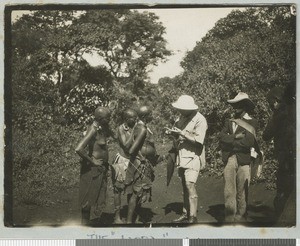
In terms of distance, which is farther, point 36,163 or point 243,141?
point 36,163

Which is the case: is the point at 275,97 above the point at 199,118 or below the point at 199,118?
above

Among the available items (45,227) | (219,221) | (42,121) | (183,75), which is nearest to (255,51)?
(183,75)

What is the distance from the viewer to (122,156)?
588 cm

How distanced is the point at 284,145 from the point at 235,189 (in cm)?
77

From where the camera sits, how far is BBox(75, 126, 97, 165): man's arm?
18.9 feet

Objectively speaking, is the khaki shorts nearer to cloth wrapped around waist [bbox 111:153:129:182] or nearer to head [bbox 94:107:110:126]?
cloth wrapped around waist [bbox 111:153:129:182]

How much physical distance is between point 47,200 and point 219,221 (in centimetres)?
201

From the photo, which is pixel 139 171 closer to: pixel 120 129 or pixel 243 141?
pixel 120 129

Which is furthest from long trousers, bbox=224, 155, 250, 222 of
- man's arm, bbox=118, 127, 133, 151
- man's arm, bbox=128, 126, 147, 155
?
man's arm, bbox=118, 127, 133, 151

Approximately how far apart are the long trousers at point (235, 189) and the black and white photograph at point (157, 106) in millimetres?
12

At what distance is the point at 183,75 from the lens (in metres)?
6.02

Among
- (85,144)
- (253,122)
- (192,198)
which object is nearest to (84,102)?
(85,144)

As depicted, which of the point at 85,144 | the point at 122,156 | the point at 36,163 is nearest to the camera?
the point at 85,144

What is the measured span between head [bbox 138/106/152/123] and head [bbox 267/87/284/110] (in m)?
1.40
